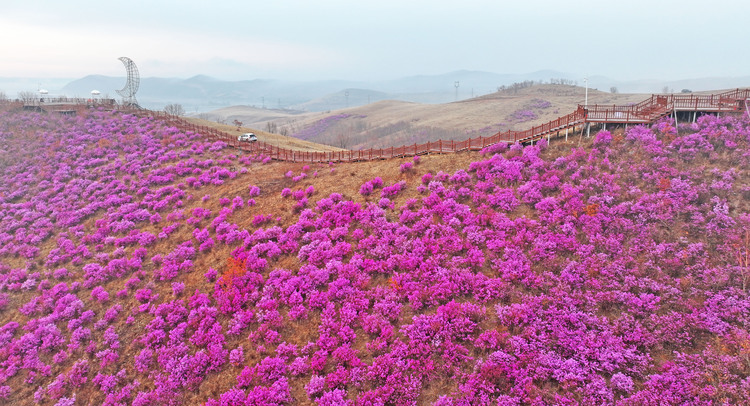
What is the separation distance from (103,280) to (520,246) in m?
28.7

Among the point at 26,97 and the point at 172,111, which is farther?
the point at 172,111

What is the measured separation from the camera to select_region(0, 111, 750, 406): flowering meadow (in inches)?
573

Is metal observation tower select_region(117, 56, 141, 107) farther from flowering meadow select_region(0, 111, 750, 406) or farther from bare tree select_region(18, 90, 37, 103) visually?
flowering meadow select_region(0, 111, 750, 406)

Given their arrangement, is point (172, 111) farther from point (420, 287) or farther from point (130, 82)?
point (420, 287)

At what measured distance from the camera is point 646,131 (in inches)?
1033

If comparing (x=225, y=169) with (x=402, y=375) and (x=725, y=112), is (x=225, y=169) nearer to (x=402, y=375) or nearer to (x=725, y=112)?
(x=402, y=375)

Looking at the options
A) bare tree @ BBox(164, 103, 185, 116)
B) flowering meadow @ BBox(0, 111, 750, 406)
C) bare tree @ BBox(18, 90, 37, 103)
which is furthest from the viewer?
bare tree @ BBox(164, 103, 185, 116)

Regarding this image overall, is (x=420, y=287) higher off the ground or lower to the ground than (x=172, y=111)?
lower

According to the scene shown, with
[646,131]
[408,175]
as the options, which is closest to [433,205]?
[408,175]

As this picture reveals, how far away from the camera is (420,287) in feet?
62.0

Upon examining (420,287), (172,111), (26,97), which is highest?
(26,97)

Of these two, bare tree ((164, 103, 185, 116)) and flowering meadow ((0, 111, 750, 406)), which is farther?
bare tree ((164, 103, 185, 116))

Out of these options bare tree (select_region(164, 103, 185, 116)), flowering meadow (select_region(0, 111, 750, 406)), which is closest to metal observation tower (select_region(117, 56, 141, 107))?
bare tree (select_region(164, 103, 185, 116))

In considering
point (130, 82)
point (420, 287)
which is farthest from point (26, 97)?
point (420, 287)
